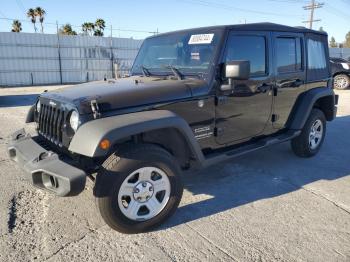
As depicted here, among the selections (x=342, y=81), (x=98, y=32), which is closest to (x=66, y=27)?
(x=98, y=32)

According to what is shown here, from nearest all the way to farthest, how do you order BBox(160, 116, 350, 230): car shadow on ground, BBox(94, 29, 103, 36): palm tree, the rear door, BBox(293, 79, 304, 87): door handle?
1. BBox(160, 116, 350, 230): car shadow on ground
2. the rear door
3. BBox(293, 79, 304, 87): door handle
4. BBox(94, 29, 103, 36): palm tree

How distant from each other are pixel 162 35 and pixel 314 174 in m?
2.85

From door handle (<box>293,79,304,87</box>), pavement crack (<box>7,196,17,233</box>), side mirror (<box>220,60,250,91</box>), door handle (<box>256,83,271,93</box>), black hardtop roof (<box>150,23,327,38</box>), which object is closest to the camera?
pavement crack (<box>7,196,17,233</box>)

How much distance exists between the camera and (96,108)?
308cm

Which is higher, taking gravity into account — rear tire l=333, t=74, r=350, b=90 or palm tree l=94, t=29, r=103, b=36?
palm tree l=94, t=29, r=103, b=36

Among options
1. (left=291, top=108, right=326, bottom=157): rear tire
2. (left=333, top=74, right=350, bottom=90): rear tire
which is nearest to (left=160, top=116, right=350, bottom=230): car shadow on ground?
(left=291, top=108, right=326, bottom=157): rear tire

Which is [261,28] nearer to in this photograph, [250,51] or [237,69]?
[250,51]

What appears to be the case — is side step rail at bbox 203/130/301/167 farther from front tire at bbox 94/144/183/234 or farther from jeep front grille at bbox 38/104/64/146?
jeep front grille at bbox 38/104/64/146

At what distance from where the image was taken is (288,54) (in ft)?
16.2

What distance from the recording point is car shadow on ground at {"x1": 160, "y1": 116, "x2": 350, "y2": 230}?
152 inches

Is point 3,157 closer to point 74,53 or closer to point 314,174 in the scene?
point 314,174

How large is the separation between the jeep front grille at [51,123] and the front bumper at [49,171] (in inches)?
6.9

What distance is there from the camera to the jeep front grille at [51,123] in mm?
3385

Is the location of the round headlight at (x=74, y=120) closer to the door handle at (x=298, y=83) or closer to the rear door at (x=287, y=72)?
the rear door at (x=287, y=72)
